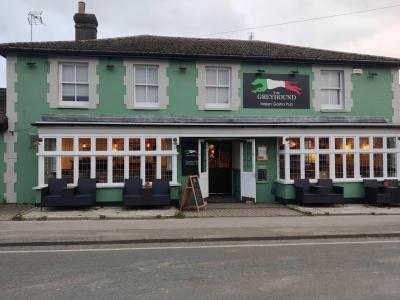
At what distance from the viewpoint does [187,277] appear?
5.75 meters

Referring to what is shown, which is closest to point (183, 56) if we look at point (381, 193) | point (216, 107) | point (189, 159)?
point (216, 107)

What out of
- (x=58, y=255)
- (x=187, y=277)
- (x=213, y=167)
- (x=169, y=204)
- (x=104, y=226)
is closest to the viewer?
(x=187, y=277)

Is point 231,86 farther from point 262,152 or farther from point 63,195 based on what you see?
point 63,195

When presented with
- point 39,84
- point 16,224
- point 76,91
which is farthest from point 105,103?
point 16,224

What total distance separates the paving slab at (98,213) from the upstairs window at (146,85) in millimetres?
4652

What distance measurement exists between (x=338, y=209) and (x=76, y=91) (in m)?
11.2

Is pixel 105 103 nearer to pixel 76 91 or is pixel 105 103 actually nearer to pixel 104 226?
pixel 76 91

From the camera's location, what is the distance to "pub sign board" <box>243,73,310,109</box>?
15.1 m

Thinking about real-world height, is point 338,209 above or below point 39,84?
below

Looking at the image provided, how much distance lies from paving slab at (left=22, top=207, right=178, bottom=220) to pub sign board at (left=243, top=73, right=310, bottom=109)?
19.6 feet

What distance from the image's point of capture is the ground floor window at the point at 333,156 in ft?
46.6

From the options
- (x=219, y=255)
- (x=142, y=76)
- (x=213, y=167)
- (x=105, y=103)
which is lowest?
(x=219, y=255)

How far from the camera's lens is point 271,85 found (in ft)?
49.8

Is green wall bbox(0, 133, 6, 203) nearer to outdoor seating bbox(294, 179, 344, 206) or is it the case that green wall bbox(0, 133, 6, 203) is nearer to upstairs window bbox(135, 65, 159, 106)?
upstairs window bbox(135, 65, 159, 106)
